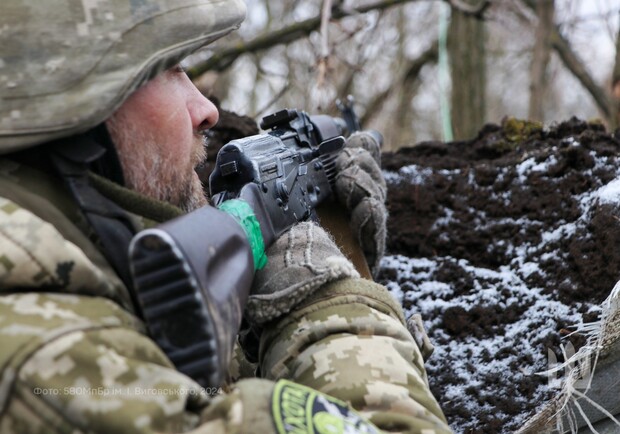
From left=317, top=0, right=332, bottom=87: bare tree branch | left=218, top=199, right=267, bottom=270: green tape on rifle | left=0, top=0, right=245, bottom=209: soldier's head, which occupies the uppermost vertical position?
left=0, top=0, right=245, bottom=209: soldier's head

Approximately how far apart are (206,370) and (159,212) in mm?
335

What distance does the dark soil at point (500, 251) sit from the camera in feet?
6.42

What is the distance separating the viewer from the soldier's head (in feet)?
3.95

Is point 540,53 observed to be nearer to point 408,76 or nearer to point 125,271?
point 408,76

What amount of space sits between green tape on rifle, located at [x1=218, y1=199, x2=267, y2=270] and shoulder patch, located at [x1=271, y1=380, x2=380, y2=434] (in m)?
0.43

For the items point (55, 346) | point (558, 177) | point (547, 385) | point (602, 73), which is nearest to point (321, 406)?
point (55, 346)

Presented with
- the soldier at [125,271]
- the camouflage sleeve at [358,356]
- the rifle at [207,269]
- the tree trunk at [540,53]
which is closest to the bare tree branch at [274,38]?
the tree trunk at [540,53]

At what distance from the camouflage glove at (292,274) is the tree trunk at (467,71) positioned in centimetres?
398

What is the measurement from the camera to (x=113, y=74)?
1.27 metres

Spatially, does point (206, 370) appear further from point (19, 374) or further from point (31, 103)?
point (31, 103)

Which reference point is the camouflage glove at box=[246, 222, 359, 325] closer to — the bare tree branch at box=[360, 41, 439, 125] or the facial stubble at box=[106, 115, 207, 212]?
the facial stubble at box=[106, 115, 207, 212]

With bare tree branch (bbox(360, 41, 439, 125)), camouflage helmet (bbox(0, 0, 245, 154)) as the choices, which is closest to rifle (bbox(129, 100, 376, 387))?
camouflage helmet (bbox(0, 0, 245, 154))

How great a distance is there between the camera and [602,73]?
9.38 meters

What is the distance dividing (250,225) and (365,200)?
26.5 inches
